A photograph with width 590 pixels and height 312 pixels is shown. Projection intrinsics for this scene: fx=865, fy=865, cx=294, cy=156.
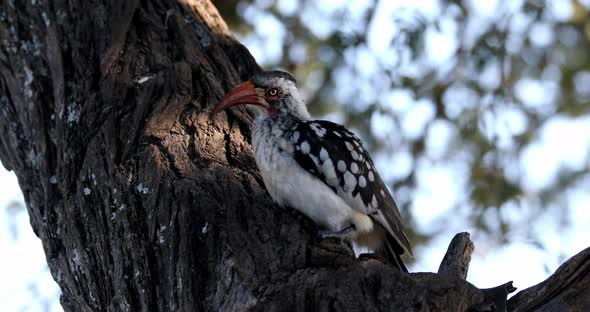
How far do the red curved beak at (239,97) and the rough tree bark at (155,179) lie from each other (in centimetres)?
10

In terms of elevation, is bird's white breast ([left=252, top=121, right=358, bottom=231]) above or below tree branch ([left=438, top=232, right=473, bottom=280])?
above

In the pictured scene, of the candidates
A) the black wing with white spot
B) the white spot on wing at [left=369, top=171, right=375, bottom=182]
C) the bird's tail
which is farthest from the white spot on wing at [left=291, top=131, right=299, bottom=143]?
the bird's tail

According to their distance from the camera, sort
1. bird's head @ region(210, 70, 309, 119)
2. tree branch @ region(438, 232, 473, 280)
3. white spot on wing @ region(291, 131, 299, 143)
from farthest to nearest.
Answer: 1. bird's head @ region(210, 70, 309, 119)
2. white spot on wing @ region(291, 131, 299, 143)
3. tree branch @ region(438, 232, 473, 280)

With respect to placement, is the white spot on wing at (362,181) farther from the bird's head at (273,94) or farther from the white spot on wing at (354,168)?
the bird's head at (273,94)

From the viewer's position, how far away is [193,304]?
2.84m

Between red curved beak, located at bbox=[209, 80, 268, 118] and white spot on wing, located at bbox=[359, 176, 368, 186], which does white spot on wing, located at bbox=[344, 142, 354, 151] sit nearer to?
white spot on wing, located at bbox=[359, 176, 368, 186]

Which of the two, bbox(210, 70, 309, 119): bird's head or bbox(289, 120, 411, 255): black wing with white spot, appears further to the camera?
bbox(210, 70, 309, 119): bird's head

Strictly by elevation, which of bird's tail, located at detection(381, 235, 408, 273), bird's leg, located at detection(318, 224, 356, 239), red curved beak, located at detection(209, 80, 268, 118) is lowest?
bird's leg, located at detection(318, 224, 356, 239)

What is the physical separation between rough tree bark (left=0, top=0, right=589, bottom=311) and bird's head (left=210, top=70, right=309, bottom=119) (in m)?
0.13

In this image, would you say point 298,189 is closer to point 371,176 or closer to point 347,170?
point 347,170

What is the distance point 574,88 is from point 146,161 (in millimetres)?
4393

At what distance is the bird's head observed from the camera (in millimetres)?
4023

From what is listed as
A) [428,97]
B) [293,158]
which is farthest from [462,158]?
[293,158]

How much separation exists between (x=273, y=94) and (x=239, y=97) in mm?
268
